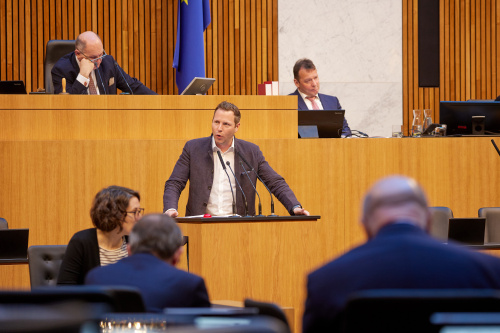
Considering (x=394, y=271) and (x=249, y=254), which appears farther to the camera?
(x=249, y=254)

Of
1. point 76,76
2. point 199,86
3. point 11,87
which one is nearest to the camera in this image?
point 11,87

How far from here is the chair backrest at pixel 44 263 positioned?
3.99 m

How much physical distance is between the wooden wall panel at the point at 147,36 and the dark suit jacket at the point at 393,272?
25.9 ft

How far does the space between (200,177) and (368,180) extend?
1.65 metres

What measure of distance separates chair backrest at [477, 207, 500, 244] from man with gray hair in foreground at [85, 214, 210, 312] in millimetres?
3359

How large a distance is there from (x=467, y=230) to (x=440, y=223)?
→ 418 mm

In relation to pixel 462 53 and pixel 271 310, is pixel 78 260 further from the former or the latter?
pixel 462 53

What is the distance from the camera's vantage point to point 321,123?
22.0ft

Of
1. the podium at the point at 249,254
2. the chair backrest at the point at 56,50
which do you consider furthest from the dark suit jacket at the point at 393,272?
the chair backrest at the point at 56,50

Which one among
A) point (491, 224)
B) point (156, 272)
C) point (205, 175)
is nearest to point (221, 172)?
point (205, 175)

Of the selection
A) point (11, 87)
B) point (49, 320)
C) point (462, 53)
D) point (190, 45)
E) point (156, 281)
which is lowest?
point (156, 281)

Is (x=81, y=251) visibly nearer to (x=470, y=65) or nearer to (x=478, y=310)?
(x=478, y=310)

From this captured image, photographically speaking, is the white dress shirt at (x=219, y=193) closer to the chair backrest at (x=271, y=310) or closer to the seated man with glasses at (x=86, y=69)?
the seated man with glasses at (x=86, y=69)

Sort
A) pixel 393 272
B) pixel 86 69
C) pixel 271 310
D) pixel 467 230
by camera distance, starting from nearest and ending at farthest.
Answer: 1. pixel 393 272
2. pixel 271 310
3. pixel 467 230
4. pixel 86 69
